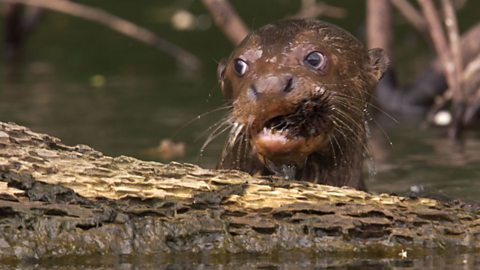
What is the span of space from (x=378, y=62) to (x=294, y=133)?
0.99m

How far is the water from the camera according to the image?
24.1 feet

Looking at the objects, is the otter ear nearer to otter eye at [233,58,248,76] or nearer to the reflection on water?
otter eye at [233,58,248,76]

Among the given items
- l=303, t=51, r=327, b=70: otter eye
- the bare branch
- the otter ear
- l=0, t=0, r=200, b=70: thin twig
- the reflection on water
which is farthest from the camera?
l=0, t=0, r=200, b=70: thin twig

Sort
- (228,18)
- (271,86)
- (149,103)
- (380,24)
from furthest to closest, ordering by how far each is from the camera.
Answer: (149,103), (380,24), (228,18), (271,86)

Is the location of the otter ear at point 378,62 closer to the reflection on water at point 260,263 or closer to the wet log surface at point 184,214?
the wet log surface at point 184,214

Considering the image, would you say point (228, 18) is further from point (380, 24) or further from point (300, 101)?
point (300, 101)

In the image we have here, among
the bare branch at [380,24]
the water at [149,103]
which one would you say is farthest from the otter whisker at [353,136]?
the bare branch at [380,24]

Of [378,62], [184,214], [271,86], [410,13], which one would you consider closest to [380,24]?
[410,13]

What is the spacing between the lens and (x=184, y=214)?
4551mm

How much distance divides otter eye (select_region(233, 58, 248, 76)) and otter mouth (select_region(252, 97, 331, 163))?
348 mm

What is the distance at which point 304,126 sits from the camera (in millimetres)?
4926

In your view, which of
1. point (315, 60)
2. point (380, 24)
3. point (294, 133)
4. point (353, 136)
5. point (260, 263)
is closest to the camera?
point (260, 263)

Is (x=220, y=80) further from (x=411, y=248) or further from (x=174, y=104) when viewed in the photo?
(x=174, y=104)

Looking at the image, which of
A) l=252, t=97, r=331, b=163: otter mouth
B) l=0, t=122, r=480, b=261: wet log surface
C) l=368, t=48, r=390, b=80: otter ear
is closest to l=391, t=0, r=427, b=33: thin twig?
l=368, t=48, r=390, b=80: otter ear
